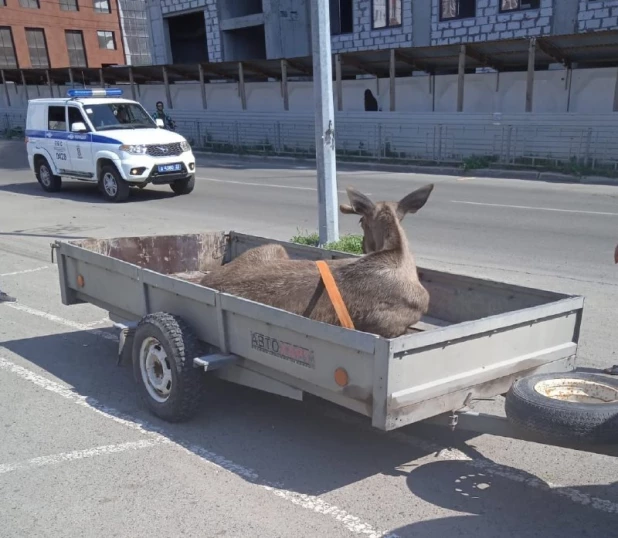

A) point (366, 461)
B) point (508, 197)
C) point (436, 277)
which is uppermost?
point (436, 277)

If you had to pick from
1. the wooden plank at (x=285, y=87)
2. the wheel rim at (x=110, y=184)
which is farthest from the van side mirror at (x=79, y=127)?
the wooden plank at (x=285, y=87)

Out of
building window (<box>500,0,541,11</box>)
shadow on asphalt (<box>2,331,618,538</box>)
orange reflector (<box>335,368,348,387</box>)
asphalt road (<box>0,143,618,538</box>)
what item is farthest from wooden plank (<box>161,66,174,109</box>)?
orange reflector (<box>335,368,348,387</box>)

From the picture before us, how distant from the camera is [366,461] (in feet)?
14.4

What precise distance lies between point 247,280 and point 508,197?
1190cm

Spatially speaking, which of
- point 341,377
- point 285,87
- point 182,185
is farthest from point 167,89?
point 341,377

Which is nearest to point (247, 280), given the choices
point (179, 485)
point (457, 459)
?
point (179, 485)

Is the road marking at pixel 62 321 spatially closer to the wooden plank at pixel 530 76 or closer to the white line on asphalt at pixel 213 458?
the white line on asphalt at pixel 213 458

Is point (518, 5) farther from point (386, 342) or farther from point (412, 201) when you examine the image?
point (386, 342)

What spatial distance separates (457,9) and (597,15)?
6.70 meters

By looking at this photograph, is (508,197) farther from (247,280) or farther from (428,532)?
(428,532)

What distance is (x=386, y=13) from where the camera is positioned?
3269 cm

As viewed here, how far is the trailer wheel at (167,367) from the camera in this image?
15.3 ft

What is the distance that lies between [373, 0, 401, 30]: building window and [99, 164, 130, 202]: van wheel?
67.5 ft

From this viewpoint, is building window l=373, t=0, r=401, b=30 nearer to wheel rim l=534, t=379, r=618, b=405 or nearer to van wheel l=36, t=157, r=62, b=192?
van wheel l=36, t=157, r=62, b=192
